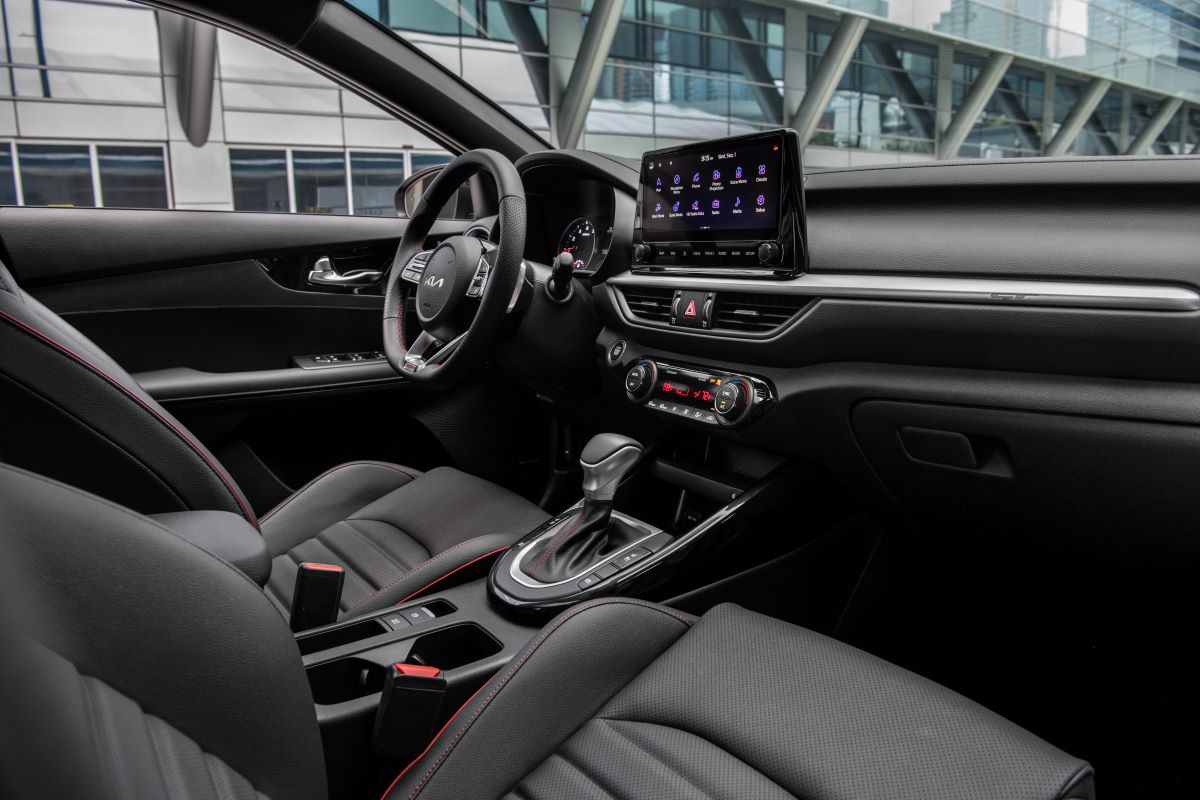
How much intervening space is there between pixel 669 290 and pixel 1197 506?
0.87 metres

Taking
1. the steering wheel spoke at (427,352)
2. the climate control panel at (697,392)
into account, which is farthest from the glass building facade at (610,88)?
the steering wheel spoke at (427,352)

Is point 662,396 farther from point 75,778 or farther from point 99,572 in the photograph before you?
point 75,778

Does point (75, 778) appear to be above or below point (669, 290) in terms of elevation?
below

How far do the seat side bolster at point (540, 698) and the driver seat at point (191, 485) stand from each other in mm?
414

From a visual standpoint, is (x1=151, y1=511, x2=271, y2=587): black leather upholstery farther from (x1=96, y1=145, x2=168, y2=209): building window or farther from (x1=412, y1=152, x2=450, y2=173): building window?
(x1=96, y1=145, x2=168, y2=209): building window

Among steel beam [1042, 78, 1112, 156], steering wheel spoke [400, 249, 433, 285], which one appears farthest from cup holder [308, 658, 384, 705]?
steel beam [1042, 78, 1112, 156]

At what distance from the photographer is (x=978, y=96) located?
764cm

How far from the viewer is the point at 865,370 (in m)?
1.34

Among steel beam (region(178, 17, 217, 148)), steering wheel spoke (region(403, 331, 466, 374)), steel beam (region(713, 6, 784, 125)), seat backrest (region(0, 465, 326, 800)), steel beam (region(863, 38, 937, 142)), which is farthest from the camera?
steel beam (region(713, 6, 784, 125))

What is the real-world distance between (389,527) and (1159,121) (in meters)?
1.86

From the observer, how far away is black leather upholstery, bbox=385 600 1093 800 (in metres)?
0.91

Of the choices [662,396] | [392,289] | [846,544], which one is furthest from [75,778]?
[392,289]

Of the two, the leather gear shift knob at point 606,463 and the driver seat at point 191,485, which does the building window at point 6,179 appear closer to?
the driver seat at point 191,485

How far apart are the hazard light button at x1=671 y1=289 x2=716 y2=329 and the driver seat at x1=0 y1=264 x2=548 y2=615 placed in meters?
0.49
